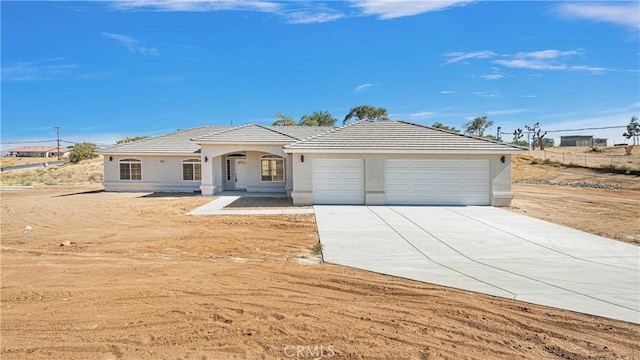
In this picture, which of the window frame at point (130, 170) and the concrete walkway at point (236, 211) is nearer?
the concrete walkway at point (236, 211)

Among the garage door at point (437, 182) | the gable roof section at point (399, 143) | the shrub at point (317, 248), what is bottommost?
the shrub at point (317, 248)

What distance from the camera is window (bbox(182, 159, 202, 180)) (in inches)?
955

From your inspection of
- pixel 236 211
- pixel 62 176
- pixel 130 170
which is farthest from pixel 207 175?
pixel 62 176

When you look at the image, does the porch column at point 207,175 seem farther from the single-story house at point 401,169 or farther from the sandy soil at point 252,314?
the sandy soil at point 252,314

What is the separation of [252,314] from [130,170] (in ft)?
75.6

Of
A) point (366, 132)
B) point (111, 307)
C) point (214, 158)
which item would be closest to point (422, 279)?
point (111, 307)

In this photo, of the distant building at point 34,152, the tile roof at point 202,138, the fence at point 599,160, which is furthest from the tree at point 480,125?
the distant building at point 34,152

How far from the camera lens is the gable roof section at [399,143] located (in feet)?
55.1

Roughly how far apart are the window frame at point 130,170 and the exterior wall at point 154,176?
18cm

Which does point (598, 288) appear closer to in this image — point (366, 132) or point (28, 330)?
point (28, 330)

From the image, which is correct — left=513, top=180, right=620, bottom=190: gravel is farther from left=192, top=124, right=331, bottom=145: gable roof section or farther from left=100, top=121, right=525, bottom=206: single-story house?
left=192, top=124, right=331, bottom=145: gable roof section

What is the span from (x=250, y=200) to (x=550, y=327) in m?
16.0
